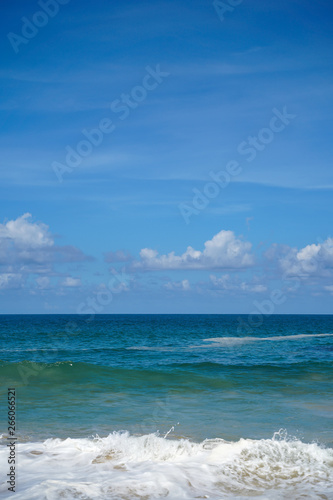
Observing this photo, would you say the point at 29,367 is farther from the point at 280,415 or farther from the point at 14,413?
the point at 280,415

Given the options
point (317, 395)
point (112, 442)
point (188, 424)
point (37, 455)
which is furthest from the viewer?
point (317, 395)

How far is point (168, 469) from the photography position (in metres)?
8.30

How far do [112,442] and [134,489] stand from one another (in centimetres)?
260

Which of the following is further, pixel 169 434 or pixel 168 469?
pixel 169 434

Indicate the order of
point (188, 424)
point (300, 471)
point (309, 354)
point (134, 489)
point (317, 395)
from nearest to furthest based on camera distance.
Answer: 1. point (134, 489)
2. point (300, 471)
3. point (188, 424)
4. point (317, 395)
5. point (309, 354)

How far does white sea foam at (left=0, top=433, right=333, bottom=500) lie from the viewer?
716 cm

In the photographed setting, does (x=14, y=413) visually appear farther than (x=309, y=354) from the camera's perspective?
No

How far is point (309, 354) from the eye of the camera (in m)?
32.4

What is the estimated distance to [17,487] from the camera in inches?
286

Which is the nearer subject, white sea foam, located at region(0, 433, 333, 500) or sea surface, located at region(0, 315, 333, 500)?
white sea foam, located at region(0, 433, 333, 500)

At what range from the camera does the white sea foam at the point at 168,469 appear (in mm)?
7164

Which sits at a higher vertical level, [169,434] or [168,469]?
[168,469]

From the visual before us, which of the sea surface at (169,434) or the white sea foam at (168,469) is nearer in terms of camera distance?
the white sea foam at (168,469)

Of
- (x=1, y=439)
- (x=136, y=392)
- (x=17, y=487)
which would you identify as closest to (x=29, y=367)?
(x=136, y=392)
